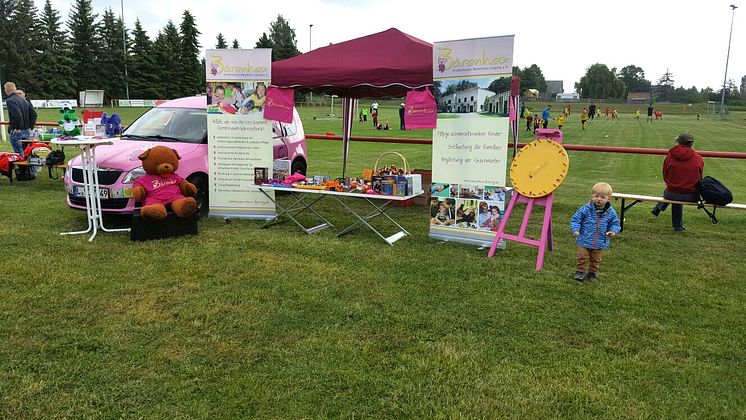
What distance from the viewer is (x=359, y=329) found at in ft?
13.5

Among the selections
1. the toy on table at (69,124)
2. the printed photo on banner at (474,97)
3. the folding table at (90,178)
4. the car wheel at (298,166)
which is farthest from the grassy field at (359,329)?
the toy on table at (69,124)

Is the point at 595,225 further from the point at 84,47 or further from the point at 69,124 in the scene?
the point at 84,47

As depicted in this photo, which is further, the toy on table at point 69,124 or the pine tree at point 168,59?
the pine tree at point 168,59

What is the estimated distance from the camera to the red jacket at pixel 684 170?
24.2ft

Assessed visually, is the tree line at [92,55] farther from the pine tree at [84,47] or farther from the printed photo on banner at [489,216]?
the printed photo on banner at [489,216]

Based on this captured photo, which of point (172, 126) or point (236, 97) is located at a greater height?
point (236, 97)

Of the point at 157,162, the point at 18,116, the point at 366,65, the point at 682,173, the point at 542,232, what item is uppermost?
the point at 366,65

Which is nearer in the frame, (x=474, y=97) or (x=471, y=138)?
(x=474, y=97)

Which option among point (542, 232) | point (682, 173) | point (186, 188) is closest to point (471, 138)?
point (542, 232)

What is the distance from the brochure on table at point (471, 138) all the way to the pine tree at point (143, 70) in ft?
242

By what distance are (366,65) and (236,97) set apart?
2.05 meters

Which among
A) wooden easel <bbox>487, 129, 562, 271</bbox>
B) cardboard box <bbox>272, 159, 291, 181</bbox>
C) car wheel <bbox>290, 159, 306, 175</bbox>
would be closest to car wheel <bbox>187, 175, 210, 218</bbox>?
cardboard box <bbox>272, 159, 291, 181</bbox>

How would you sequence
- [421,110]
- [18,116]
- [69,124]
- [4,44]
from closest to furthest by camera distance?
[421,110] < [69,124] < [18,116] < [4,44]

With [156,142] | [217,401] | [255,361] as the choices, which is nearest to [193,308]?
[255,361]
